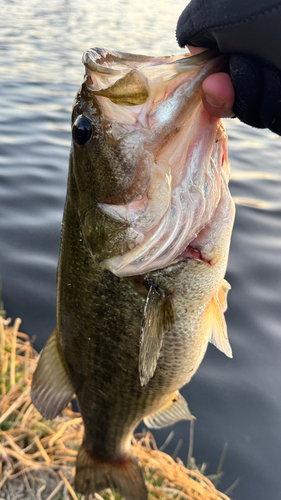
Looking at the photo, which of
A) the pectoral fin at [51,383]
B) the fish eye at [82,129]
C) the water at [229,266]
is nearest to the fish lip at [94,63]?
the fish eye at [82,129]

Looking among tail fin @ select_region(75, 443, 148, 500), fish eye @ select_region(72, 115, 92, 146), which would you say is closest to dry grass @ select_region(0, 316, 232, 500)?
tail fin @ select_region(75, 443, 148, 500)

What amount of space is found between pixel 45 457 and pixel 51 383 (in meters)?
0.72

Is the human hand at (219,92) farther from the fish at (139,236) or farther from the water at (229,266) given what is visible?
the water at (229,266)

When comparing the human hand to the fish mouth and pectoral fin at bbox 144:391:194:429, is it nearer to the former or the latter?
the fish mouth

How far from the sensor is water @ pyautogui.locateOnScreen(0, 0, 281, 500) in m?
3.22

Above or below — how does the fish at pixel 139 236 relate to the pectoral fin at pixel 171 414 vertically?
above

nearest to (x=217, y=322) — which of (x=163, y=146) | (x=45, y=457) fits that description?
(x=163, y=146)

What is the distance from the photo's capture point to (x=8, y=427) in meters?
2.56

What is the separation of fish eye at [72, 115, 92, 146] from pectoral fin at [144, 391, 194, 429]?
1.32 metres

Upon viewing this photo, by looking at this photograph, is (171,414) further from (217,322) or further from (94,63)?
(94,63)

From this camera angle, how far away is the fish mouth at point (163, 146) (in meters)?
1.39

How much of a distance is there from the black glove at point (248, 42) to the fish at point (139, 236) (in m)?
0.10

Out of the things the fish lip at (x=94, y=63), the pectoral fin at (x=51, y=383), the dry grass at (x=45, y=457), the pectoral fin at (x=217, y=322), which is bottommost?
the dry grass at (x=45, y=457)

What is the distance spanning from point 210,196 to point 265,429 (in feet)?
7.61
